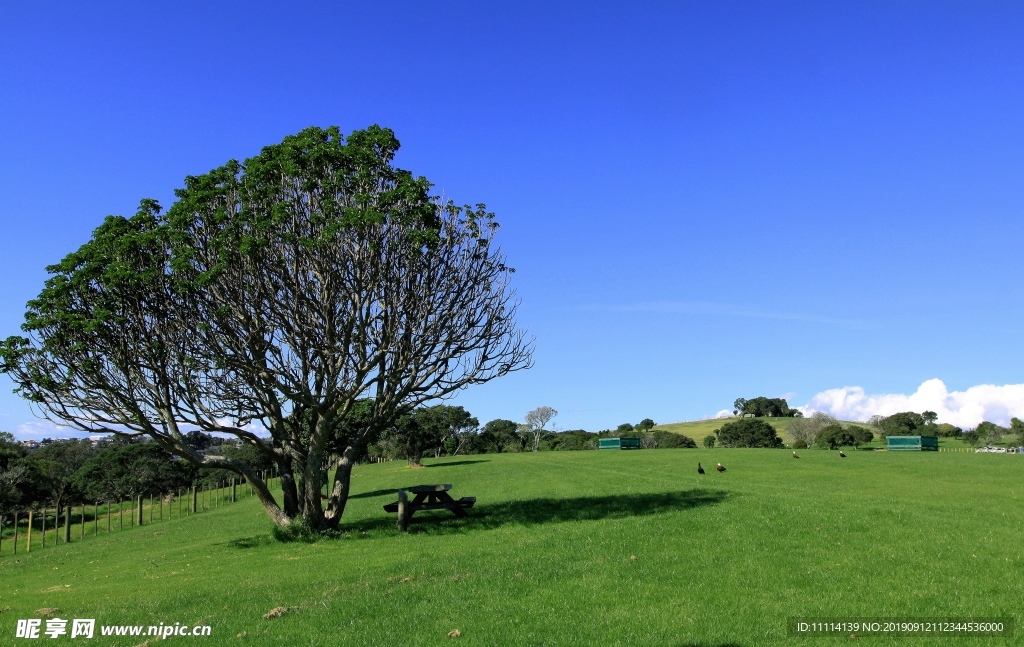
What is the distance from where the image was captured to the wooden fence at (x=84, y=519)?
38.8 m

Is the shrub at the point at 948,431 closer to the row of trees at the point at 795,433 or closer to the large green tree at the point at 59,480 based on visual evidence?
the row of trees at the point at 795,433

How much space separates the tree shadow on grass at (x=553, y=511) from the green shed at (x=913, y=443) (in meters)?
54.4

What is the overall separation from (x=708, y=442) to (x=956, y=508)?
9384 centimetres

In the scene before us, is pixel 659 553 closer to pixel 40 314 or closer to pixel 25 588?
pixel 25 588

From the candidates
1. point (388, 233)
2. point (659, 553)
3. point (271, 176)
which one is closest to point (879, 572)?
point (659, 553)

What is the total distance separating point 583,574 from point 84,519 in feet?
187

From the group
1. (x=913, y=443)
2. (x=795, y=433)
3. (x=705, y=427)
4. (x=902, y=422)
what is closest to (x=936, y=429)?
(x=902, y=422)

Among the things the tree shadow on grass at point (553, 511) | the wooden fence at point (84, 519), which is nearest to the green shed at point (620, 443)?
the wooden fence at point (84, 519)

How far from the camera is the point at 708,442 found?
11388 centimetres

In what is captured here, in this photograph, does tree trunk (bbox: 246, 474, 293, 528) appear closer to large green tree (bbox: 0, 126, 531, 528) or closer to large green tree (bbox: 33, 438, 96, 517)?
large green tree (bbox: 0, 126, 531, 528)

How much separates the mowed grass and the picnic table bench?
1.44ft

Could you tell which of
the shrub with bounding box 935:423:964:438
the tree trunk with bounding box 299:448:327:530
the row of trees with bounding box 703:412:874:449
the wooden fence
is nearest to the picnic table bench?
the tree trunk with bounding box 299:448:327:530

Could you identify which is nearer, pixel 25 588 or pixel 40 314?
pixel 25 588

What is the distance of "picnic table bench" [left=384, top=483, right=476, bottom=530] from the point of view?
2472 cm
